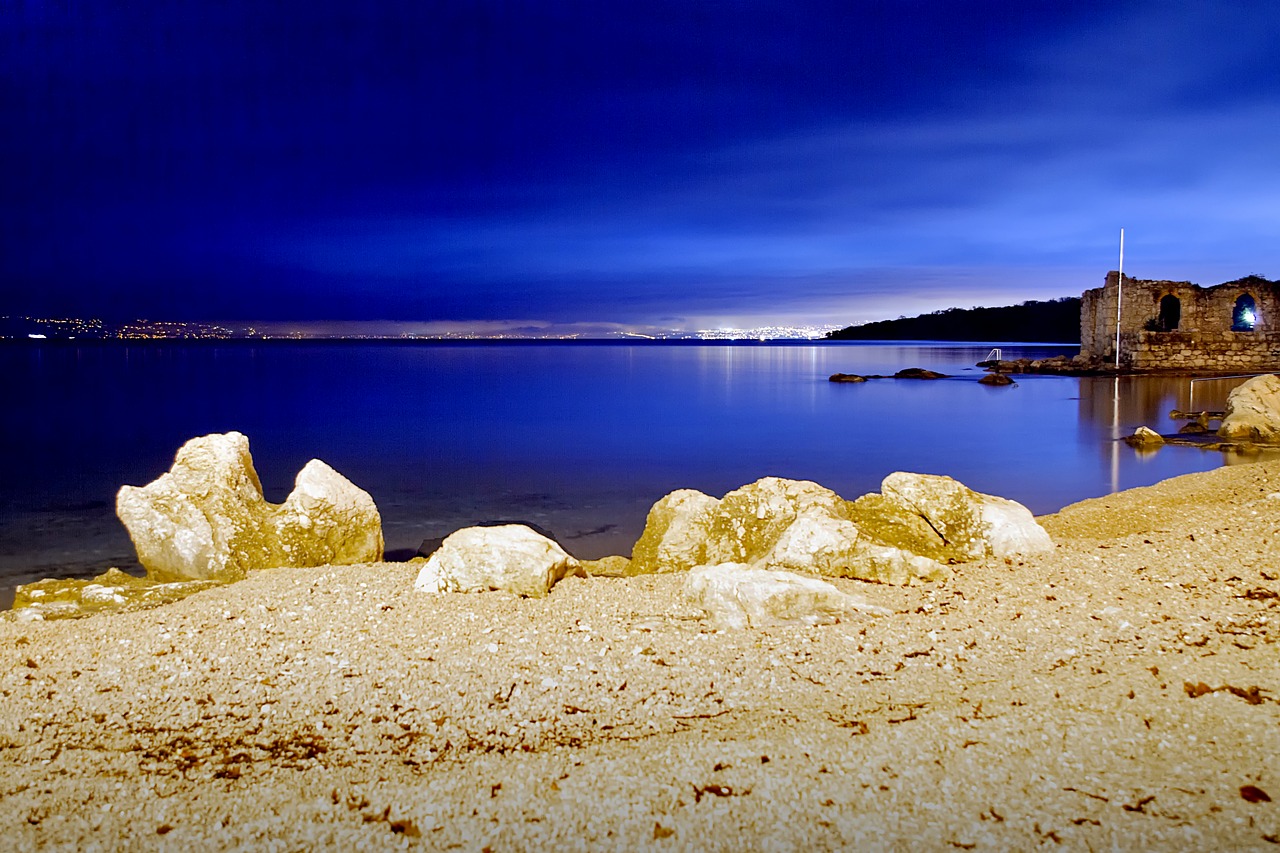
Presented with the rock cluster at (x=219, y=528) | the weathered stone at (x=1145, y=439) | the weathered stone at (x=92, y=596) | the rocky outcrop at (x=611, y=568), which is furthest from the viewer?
the weathered stone at (x=1145, y=439)

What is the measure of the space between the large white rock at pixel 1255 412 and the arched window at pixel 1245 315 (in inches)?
956

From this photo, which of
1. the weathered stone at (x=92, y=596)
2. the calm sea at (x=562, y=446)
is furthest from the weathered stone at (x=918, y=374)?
the weathered stone at (x=92, y=596)

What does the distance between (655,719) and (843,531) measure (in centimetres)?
290

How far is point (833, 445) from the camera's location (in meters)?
19.0

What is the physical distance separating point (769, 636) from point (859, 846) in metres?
2.04

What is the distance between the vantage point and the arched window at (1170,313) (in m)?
36.2

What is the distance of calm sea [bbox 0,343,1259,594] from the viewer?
446 inches

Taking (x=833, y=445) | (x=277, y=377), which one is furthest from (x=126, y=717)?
(x=277, y=377)

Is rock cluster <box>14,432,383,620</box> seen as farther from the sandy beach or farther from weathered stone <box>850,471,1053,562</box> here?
weathered stone <box>850,471,1053,562</box>

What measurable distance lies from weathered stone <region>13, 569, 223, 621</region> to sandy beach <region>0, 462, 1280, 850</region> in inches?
23.8

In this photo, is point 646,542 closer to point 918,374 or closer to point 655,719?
point 655,719

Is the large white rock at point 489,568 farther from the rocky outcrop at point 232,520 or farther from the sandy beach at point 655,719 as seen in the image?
the rocky outcrop at point 232,520

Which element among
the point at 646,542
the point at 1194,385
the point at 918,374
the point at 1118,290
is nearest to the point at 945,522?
the point at 646,542

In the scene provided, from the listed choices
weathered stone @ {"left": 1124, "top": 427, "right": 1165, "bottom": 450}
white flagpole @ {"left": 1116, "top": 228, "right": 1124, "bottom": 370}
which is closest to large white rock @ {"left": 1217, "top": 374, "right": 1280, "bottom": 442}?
weathered stone @ {"left": 1124, "top": 427, "right": 1165, "bottom": 450}
